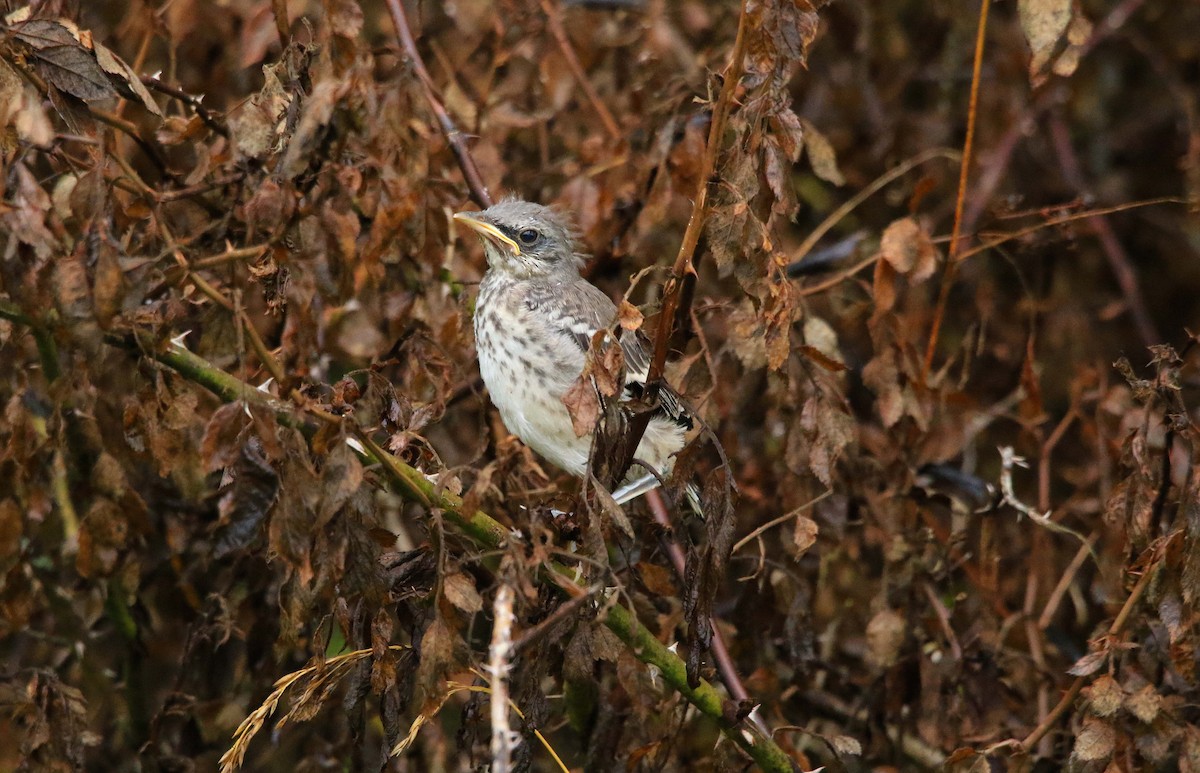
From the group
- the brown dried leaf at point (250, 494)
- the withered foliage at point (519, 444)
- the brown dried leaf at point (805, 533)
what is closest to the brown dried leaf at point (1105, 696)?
the withered foliage at point (519, 444)

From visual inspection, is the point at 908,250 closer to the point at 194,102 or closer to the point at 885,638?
the point at 885,638

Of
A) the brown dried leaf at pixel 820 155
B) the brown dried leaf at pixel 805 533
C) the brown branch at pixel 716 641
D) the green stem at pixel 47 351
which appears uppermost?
the brown dried leaf at pixel 820 155

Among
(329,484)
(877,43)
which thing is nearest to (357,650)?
(329,484)

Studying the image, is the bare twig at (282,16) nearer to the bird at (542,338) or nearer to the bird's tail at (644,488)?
the bird at (542,338)

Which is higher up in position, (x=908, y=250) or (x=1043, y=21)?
(x=1043, y=21)

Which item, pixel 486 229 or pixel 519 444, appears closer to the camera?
pixel 519 444

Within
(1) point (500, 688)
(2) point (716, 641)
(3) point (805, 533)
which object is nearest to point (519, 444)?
(2) point (716, 641)

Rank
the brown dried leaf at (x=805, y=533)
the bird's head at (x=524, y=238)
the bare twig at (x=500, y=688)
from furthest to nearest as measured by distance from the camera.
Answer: the bird's head at (x=524, y=238)
the brown dried leaf at (x=805, y=533)
the bare twig at (x=500, y=688)

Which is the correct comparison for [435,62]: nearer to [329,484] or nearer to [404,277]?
[404,277]

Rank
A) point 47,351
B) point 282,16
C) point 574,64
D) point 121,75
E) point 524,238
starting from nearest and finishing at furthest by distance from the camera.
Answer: point 121,75 < point 47,351 < point 282,16 < point 524,238 < point 574,64
